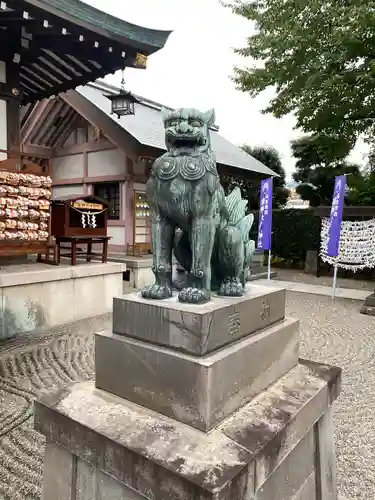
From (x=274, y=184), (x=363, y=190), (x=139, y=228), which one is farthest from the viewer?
(x=274, y=184)

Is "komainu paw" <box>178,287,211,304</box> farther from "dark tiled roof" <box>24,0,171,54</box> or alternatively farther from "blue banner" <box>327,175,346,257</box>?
"blue banner" <box>327,175,346,257</box>

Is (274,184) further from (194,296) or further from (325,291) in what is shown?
(194,296)

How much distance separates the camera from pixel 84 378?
13.2 feet

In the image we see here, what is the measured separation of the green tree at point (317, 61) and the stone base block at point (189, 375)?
734cm

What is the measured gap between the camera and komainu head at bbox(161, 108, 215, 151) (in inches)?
69.0

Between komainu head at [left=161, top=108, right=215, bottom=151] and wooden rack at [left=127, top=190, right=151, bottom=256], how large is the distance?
27.5 ft

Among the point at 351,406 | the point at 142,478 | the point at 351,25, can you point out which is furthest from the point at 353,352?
the point at 351,25

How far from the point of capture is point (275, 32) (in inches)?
337

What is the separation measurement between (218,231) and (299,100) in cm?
829

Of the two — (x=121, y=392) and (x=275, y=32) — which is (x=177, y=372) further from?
(x=275, y=32)

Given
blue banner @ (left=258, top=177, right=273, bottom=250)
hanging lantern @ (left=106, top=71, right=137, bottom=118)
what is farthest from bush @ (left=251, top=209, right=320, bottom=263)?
hanging lantern @ (left=106, top=71, right=137, bottom=118)

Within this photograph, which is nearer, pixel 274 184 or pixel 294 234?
pixel 294 234

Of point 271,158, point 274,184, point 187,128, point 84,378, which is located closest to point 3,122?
point 84,378

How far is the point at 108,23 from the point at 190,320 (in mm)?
5649
